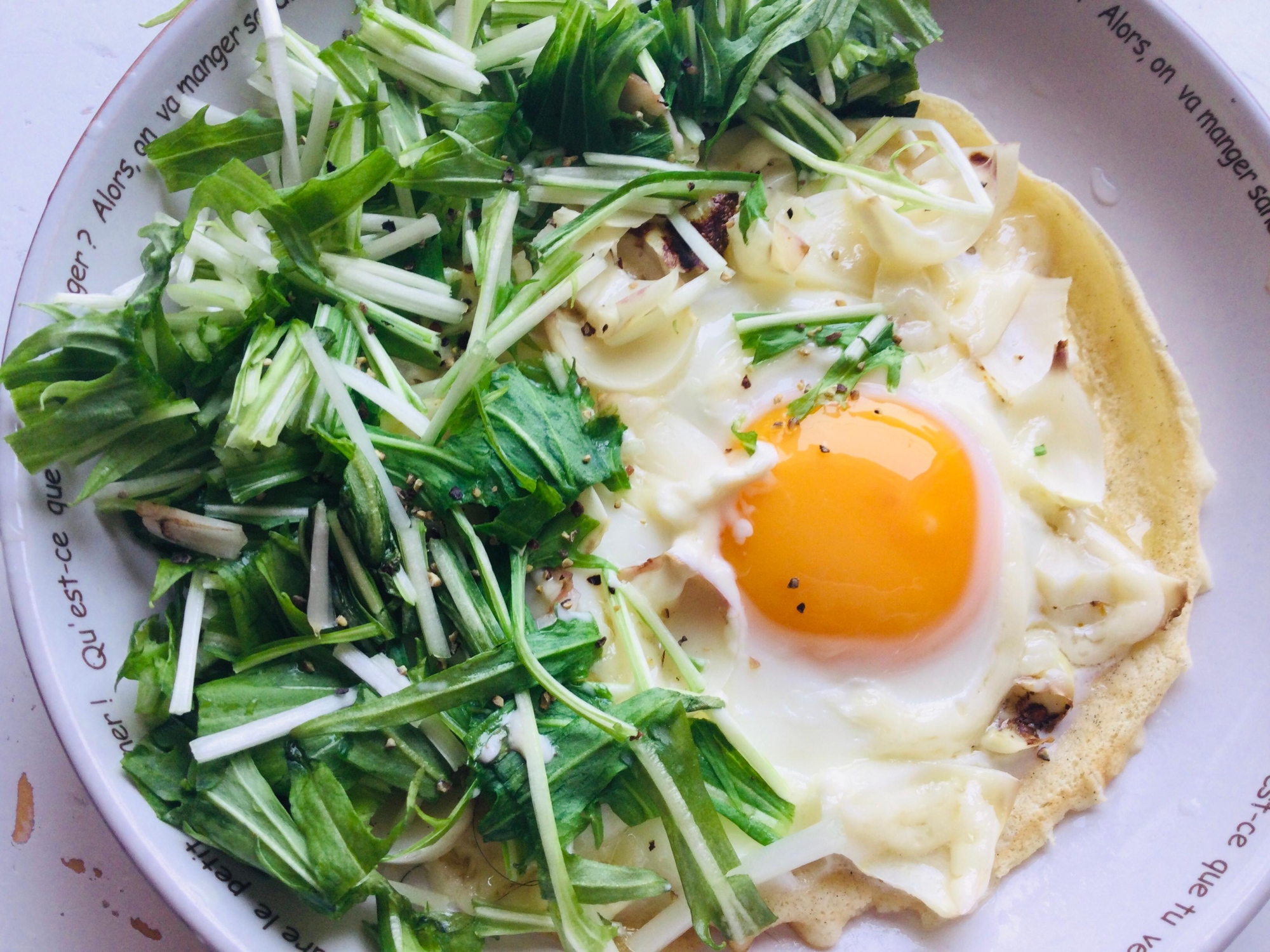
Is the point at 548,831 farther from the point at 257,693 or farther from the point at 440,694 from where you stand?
the point at 257,693

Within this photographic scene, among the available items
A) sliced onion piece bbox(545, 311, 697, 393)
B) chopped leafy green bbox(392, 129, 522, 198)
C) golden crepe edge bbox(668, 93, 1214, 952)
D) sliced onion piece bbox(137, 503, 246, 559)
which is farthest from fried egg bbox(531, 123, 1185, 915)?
sliced onion piece bbox(137, 503, 246, 559)

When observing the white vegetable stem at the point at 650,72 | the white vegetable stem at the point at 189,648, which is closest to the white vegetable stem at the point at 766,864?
the white vegetable stem at the point at 189,648

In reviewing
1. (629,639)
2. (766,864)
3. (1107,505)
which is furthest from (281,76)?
(1107,505)

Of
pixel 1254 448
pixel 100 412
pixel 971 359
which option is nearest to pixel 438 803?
pixel 100 412

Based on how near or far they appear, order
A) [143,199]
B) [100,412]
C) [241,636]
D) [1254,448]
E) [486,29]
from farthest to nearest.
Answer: [1254,448] < [486,29] < [143,199] < [241,636] < [100,412]

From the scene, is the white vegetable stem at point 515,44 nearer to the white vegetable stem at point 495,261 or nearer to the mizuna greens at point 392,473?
the mizuna greens at point 392,473

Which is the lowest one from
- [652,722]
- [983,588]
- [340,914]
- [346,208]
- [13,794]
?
[13,794]

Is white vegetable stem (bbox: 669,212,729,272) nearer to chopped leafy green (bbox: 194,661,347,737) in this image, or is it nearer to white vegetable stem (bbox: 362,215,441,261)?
white vegetable stem (bbox: 362,215,441,261)

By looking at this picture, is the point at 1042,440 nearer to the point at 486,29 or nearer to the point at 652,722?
the point at 652,722
